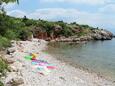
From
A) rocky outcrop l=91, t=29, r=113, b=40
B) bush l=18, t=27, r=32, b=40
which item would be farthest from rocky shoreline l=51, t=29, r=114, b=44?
bush l=18, t=27, r=32, b=40

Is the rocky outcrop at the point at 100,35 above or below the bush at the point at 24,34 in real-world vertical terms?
below

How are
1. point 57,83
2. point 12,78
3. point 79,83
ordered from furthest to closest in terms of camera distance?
point 79,83
point 57,83
point 12,78

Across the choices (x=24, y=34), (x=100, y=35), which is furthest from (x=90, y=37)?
(x=24, y=34)

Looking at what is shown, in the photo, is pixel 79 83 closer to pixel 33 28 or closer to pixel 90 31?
pixel 33 28

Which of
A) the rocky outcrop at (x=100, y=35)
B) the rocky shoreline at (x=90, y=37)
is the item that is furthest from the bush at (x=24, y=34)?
the rocky outcrop at (x=100, y=35)

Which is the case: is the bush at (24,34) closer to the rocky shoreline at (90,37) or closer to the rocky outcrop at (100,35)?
the rocky shoreline at (90,37)

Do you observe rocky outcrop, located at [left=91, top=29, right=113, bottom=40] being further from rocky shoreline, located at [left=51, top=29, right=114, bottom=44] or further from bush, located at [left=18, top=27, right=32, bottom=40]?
bush, located at [left=18, top=27, right=32, bottom=40]

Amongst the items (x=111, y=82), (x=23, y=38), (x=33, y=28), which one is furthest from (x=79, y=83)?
(x=33, y=28)

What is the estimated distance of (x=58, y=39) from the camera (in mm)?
106188

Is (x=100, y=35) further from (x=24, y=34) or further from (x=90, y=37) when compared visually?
(x=24, y=34)

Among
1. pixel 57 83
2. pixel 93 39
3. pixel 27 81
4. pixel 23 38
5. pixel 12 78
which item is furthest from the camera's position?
pixel 93 39

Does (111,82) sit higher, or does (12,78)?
(12,78)

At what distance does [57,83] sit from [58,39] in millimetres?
81260

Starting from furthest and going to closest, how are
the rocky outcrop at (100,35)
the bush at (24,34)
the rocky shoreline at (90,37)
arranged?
the rocky outcrop at (100,35) → the rocky shoreline at (90,37) → the bush at (24,34)
